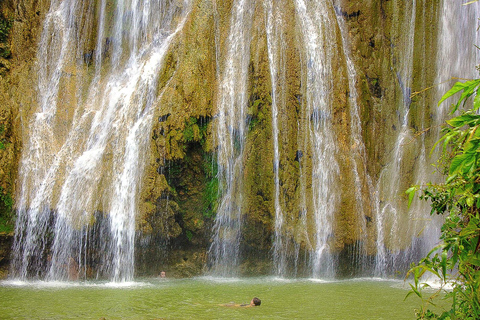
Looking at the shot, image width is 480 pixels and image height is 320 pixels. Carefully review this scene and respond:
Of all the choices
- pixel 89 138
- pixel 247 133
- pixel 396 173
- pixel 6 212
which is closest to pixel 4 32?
pixel 89 138

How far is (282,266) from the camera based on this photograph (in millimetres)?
14828

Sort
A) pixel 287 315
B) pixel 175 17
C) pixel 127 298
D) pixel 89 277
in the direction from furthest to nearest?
pixel 175 17 → pixel 89 277 → pixel 127 298 → pixel 287 315

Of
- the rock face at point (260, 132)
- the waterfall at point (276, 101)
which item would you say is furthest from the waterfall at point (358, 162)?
the waterfall at point (276, 101)

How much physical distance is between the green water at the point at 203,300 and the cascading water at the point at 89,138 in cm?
136

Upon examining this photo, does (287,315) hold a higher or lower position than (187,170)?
lower

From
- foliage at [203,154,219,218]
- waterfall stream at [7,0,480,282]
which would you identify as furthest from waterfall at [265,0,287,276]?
foliage at [203,154,219,218]

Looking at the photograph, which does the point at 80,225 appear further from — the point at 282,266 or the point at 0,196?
the point at 282,266

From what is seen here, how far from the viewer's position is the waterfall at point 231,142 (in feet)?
49.6

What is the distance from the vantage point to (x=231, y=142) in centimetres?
1577

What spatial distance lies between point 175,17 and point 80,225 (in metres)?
9.01

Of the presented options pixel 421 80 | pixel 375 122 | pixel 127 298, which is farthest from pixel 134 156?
pixel 421 80

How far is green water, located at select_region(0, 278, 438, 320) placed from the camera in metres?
8.39

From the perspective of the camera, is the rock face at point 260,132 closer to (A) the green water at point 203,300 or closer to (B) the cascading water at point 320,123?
(B) the cascading water at point 320,123

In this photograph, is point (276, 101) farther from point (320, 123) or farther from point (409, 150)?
point (409, 150)
